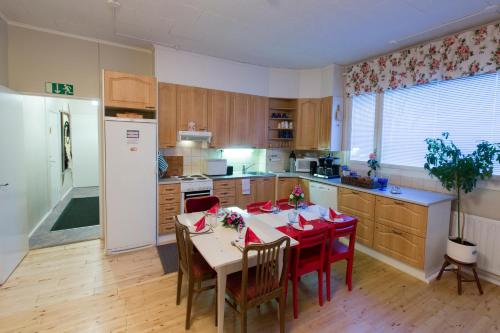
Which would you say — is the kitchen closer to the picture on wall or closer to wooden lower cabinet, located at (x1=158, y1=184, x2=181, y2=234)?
wooden lower cabinet, located at (x1=158, y1=184, x2=181, y2=234)

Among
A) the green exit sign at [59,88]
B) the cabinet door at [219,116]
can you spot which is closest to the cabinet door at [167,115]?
the cabinet door at [219,116]

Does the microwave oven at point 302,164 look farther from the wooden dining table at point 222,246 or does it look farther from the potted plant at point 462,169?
the wooden dining table at point 222,246

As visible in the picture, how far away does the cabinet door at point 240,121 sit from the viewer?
4.38 m

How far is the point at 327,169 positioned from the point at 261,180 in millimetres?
1159

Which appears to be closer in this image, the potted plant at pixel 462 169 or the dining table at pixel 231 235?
the dining table at pixel 231 235

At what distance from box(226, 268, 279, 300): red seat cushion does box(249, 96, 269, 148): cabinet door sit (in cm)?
291

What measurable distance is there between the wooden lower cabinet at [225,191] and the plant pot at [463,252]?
293cm

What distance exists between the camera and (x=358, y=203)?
3.54 meters

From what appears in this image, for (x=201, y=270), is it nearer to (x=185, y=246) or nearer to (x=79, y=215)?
(x=185, y=246)

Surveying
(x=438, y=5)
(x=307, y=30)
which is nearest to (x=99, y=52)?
(x=307, y=30)

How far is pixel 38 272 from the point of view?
2.88 m

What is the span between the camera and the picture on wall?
624 centimetres

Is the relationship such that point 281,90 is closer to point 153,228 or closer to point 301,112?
point 301,112

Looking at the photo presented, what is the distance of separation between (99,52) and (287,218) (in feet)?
11.4
